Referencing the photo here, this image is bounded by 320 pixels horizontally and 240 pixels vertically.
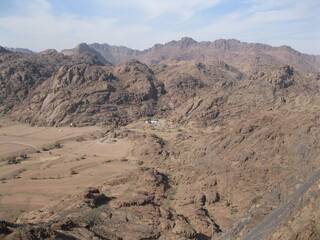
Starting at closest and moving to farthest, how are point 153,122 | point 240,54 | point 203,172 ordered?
point 203,172
point 153,122
point 240,54

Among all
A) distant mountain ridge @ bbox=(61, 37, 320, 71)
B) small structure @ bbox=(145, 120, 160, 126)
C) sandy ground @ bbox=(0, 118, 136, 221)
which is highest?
distant mountain ridge @ bbox=(61, 37, 320, 71)

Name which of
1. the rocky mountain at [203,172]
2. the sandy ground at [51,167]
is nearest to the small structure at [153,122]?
the rocky mountain at [203,172]

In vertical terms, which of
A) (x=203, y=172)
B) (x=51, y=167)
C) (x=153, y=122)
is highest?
(x=153, y=122)

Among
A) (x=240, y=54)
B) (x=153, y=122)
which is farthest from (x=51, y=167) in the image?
(x=240, y=54)

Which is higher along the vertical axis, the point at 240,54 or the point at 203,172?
the point at 240,54

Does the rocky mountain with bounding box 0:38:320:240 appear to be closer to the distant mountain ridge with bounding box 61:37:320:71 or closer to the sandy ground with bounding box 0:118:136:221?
the sandy ground with bounding box 0:118:136:221

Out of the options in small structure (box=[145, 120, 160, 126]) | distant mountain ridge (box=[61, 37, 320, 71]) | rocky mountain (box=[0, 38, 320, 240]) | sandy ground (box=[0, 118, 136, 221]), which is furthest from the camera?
distant mountain ridge (box=[61, 37, 320, 71])

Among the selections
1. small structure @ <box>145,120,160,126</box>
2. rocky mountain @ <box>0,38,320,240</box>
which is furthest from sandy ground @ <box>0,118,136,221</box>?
small structure @ <box>145,120,160,126</box>

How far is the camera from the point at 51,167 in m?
34.0

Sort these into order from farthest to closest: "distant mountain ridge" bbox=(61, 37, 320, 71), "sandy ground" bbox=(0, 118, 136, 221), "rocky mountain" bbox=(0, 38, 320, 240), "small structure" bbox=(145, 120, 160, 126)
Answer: "distant mountain ridge" bbox=(61, 37, 320, 71) < "small structure" bbox=(145, 120, 160, 126) < "sandy ground" bbox=(0, 118, 136, 221) < "rocky mountain" bbox=(0, 38, 320, 240)

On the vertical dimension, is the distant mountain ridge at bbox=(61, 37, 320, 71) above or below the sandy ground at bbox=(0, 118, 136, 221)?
above

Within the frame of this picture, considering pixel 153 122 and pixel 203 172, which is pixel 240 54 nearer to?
pixel 153 122

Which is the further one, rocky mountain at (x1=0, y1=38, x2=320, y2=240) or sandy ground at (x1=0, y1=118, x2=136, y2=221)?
sandy ground at (x1=0, y1=118, x2=136, y2=221)

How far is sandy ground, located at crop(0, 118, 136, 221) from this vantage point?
25344 mm
